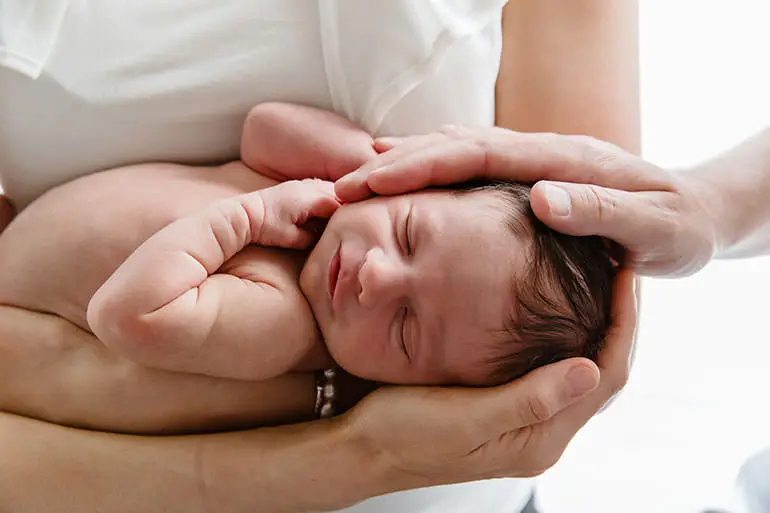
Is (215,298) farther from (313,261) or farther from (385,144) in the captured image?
(385,144)

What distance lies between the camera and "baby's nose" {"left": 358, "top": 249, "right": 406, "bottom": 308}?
0.95 m

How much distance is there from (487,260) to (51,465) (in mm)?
621

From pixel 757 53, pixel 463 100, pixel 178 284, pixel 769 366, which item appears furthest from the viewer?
pixel 769 366

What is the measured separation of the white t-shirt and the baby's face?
210 millimetres

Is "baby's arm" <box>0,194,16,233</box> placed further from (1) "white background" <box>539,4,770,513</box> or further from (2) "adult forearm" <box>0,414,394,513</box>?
(1) "white background" <box>539,4,770,513</box>

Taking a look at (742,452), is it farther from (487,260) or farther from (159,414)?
(159,414)

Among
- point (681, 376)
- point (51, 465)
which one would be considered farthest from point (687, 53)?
point (51, 465)

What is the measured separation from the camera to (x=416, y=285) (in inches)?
38.4

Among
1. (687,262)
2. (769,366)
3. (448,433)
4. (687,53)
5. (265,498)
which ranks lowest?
(769,366)

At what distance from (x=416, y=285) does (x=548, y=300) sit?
0.16 metres

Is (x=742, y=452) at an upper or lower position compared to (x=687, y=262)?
lower

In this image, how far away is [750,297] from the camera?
5.64 feet

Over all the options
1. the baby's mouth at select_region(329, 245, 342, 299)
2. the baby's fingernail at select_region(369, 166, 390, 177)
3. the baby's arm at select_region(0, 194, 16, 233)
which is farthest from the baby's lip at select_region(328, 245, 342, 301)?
the baby's arm at select_region(0, 194, 16, 233)

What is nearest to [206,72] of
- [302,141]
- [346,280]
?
[302,141]
